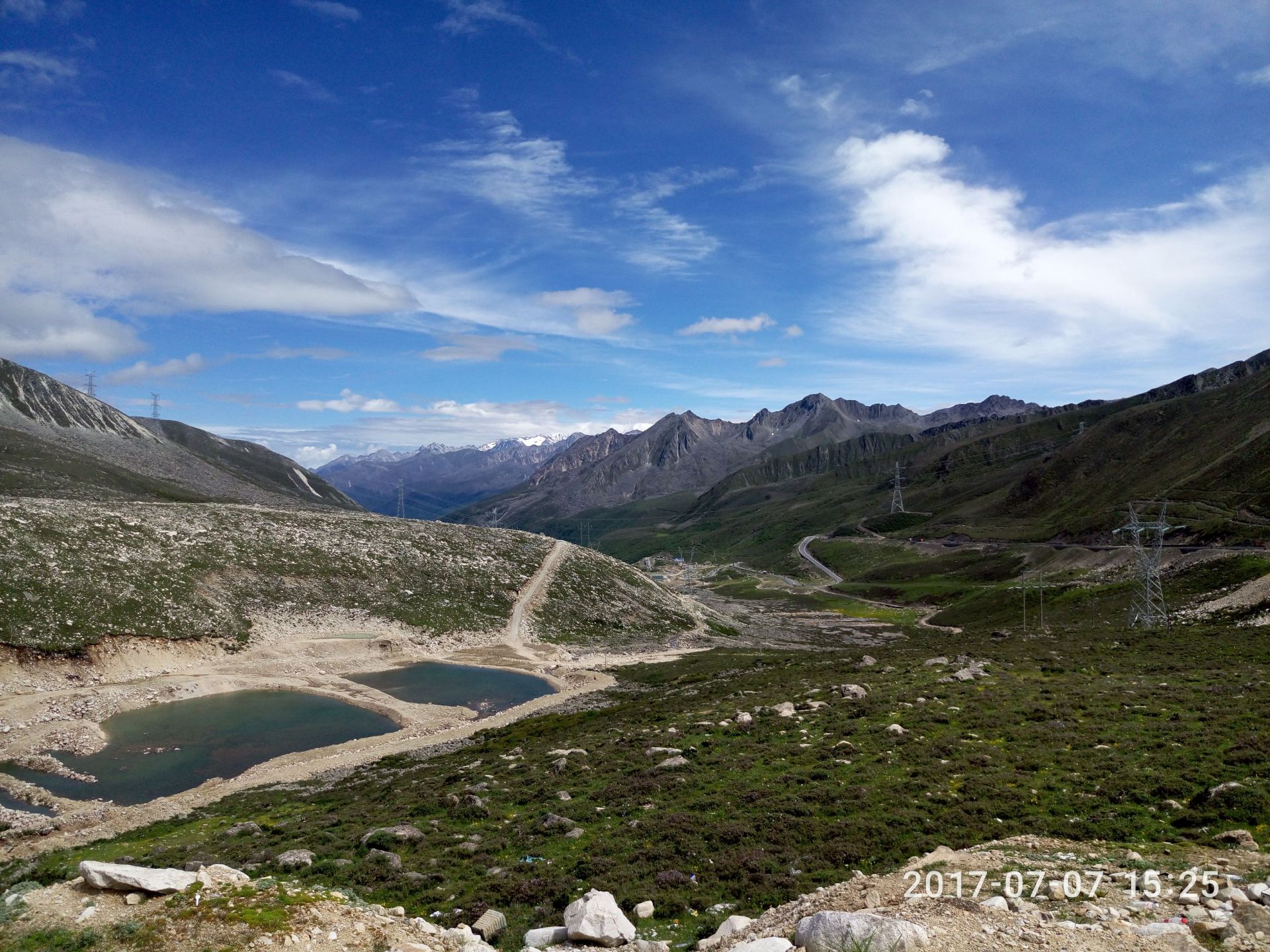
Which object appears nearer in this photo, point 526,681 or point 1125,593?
point 526,681

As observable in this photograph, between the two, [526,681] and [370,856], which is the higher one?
[370,856]

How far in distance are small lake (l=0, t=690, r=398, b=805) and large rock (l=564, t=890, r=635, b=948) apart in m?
38.8

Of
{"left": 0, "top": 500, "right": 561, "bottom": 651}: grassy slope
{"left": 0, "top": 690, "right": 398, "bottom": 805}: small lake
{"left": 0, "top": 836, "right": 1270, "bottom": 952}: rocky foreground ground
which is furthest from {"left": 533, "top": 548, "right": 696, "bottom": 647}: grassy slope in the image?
{"left": 0, "top": 836, "right": 1270, "bottom": 952}: rocky foreground ground

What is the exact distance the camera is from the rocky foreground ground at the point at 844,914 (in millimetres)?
10516

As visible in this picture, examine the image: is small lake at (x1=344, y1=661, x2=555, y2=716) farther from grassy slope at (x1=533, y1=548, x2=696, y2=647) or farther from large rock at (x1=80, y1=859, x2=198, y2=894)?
large rock at (x1=80, y1=859, x2=198, y2=894)

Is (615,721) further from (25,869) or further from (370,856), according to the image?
(25,869)

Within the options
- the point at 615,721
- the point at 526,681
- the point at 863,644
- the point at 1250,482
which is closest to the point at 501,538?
the point at 526,681

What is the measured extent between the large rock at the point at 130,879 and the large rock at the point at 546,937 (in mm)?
7405

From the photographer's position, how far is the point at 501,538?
129 meters

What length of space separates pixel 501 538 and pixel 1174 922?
122848mm

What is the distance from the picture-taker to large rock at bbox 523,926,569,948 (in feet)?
47.2

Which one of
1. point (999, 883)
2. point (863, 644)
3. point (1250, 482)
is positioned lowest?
point (863, 644)

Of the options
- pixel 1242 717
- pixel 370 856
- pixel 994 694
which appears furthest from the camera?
pixel 994 694

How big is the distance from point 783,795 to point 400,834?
47.5ft
